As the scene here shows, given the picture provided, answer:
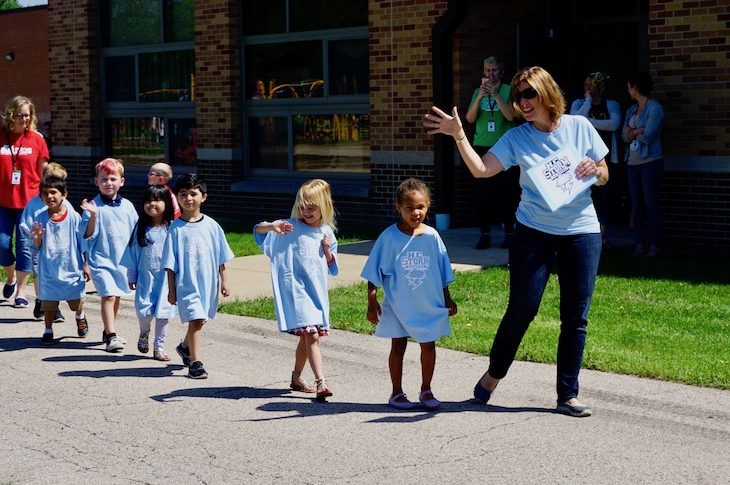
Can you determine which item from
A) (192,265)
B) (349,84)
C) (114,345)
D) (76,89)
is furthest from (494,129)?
(76,89)

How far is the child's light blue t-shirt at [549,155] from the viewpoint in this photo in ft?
21.2

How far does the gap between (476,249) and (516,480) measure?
25.5 ft

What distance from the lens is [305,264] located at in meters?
7.18

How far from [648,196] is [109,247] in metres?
5.85

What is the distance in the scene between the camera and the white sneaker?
8703 millimetres

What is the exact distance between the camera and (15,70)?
32.3 m

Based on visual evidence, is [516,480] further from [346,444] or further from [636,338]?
[636,338]

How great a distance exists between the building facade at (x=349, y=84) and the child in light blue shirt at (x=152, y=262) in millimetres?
6310

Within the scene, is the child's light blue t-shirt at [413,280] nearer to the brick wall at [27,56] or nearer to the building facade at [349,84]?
the building facade at [349,84]

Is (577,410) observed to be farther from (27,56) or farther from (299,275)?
(27,56)

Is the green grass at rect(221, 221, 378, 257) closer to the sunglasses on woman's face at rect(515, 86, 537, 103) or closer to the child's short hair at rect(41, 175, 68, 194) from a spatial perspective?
the child's short hair at rect(41, 175, 68, 194)

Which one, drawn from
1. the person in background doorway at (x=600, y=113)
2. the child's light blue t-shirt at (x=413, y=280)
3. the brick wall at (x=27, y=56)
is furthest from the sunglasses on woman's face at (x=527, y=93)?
the brick wall at (x=27, y=56)

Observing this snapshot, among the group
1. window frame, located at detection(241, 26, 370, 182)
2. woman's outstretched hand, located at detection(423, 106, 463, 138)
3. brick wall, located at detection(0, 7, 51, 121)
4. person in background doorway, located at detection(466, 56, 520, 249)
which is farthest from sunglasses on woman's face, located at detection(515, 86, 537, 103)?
brick wall, located at detection(0, 7, 51, 121)

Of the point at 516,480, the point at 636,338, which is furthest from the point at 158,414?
the point at 636,338
